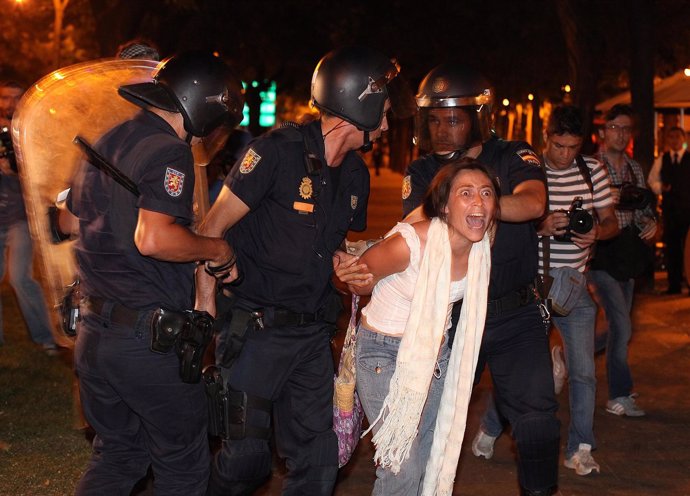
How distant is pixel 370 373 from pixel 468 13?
2545 centimetres

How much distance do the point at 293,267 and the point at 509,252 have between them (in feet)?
3.72

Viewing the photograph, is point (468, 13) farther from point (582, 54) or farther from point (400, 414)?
point (400, 414)

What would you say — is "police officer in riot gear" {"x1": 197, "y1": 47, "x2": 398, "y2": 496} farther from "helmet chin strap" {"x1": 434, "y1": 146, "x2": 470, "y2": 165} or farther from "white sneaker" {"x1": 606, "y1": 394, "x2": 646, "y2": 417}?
"white sneaker" {"x1": 606, "y1": 394, "x2": 646, "y2": 417}

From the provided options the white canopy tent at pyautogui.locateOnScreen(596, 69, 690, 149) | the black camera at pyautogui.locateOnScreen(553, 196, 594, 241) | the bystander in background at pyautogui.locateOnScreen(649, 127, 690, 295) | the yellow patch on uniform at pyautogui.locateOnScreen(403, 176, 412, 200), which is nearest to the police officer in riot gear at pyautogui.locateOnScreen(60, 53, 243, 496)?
the yellow patch on uniform at pyautogui.locateOnScreen(403, 176, 412, 200)

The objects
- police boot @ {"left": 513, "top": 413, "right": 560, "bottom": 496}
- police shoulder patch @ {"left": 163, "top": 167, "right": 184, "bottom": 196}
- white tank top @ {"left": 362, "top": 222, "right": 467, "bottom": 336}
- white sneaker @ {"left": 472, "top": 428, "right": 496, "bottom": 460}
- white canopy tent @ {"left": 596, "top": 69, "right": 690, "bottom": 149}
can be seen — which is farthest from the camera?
white canopy tent @ {"left": 596, "top": 69, "right": 690, "bottom": 149}

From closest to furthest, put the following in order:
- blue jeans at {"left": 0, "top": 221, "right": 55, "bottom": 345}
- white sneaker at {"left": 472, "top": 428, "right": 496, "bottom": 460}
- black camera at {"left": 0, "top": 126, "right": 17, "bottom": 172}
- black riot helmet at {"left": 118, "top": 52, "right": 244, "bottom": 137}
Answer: black riot helmet at {"left": 118, "top": 52, "right": 244, "bottom": 137} < white sneaker at {"left": 472, "top": 428, "right": 496, "bottom": 460} < black camera at {"left": 0, "top": 126, "right": 17, "bottom": 172} < blue jeans at {"left": 0, "top": 221, "right": 55, "bottom": 345}

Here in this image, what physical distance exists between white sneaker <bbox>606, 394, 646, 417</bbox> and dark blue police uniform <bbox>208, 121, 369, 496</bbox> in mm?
3345

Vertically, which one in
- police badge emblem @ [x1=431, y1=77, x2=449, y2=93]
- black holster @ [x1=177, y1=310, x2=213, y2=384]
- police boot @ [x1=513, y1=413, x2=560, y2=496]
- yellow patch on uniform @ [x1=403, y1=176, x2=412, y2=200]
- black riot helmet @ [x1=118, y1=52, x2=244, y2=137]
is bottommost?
police boot @ [x1=513, y1=413, x2=560, y2=496]

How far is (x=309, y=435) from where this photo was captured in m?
4.73

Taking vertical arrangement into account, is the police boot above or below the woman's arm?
below

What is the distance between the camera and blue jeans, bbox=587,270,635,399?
7.21 m

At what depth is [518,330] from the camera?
5.14m

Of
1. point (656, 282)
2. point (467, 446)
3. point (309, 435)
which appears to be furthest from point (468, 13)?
point (309, 435)

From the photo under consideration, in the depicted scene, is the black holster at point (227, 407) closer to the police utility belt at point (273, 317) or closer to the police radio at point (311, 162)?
the police utility belt at point (273, 317)
